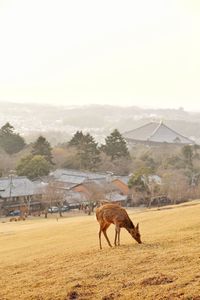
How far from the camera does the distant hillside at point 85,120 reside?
119 meters

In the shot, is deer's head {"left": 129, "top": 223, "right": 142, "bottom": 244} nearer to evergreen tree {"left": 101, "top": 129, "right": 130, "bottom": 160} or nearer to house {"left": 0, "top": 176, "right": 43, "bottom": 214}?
house {"left": 0, "top": 176, "right": 43, "bottom": 214}

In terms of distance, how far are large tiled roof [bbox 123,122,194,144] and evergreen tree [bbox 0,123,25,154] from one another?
2413 cm

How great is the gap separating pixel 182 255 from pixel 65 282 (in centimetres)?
276

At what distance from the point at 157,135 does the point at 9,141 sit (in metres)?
26.9

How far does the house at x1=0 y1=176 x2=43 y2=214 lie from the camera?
42969 millimetres

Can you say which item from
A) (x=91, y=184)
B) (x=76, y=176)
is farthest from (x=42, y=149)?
(x=91, y=184)

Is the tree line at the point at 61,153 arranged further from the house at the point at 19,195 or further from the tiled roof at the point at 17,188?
the house at the point at 19,195

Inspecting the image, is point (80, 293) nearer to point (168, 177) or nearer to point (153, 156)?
point (168, 177)

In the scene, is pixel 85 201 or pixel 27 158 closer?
pixel 85 201

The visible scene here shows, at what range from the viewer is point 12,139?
195 feet

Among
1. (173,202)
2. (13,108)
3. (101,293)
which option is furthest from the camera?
(13,108)

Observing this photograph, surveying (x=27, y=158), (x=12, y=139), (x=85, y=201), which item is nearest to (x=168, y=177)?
(x=85, y=201)

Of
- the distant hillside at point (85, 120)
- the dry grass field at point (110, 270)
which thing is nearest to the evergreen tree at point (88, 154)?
the dry grass field at point (110, 270)

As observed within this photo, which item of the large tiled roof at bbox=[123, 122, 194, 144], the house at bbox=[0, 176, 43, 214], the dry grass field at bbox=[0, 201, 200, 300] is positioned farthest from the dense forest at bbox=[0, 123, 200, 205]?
the dry grass field at bbox=[0, 201, 200, 300]
